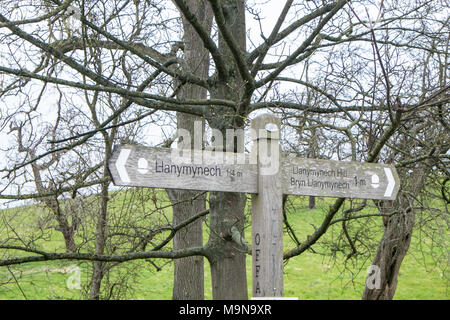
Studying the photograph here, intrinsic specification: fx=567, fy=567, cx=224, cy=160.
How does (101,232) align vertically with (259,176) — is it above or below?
below

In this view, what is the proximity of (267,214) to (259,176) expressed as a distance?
0.26 meters

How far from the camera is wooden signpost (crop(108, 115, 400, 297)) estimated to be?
349cm

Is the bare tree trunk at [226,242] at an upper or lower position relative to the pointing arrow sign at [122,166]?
lower

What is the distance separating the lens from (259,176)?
149 inches

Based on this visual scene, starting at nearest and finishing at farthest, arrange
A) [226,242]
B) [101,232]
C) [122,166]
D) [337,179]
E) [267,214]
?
[122,166] < [267,214] < [337,179] < [226,242] < [101,232]

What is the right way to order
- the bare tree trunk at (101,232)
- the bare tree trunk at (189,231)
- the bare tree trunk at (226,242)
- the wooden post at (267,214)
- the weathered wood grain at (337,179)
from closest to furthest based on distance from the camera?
the wooden post at (267,214) → the weathered wood grain at (337,179) → the bare tree trunk at (226,242) → the bare tree trunk at (101,232) → the bare tree trunk at (189,231)

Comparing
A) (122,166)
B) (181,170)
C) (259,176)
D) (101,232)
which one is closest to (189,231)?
(101,232)

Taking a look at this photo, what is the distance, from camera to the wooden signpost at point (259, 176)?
349cm

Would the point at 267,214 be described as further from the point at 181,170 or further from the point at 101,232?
the point at 101,232

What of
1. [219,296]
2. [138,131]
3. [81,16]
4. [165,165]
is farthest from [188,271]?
[165,165]

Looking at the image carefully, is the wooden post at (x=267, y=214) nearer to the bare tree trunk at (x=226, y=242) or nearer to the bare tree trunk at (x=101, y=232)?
the bare tree trunk at (x=226, y=242)

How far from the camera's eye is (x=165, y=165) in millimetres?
3535

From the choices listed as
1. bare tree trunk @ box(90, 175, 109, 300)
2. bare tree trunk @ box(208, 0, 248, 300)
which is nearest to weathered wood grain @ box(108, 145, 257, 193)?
bare tree trunk @ box(208, 0, 248, 300)

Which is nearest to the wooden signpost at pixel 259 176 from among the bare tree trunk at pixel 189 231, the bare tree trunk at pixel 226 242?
the bare tree trunk at pixel 226 242
